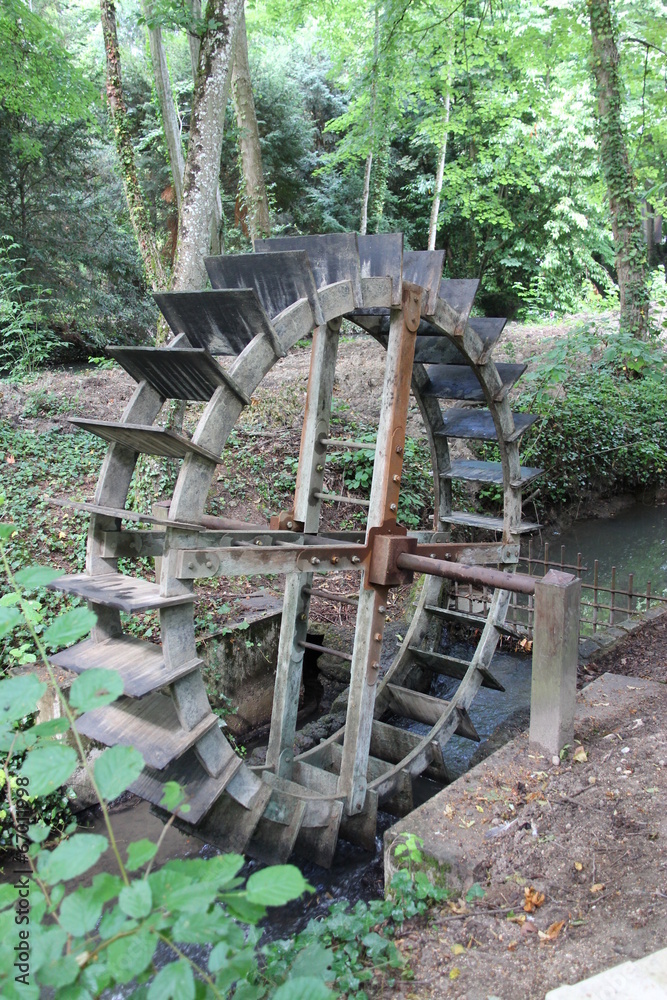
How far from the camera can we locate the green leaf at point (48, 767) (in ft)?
3.94

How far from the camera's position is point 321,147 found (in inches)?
690

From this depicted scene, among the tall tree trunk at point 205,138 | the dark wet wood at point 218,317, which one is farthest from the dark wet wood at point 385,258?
the tall tree trunk at point 205,138

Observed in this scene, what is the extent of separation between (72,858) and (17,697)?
321mm

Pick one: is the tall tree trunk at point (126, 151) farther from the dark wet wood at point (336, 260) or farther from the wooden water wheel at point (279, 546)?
the dark wet wood at point (336, 260)

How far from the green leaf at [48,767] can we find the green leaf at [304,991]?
1.79ft

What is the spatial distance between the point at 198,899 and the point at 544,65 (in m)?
12.9

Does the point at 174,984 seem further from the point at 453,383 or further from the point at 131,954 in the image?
the point at 453,383

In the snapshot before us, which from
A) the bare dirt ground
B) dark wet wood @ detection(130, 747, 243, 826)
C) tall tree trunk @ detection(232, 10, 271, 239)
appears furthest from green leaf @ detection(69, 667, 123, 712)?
tall tree trunk @ detection(232, 10, 271, 239)

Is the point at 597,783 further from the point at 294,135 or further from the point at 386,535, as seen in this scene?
the point at 294,135

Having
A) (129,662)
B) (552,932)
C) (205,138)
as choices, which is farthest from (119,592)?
(205,138)

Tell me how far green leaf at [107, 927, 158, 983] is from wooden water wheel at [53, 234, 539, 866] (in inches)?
64.3

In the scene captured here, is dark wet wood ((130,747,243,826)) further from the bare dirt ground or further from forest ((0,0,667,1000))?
the bare dirt ground

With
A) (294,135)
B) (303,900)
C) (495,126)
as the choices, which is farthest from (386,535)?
(495,126)

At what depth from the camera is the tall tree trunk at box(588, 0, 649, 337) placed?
358 inches
